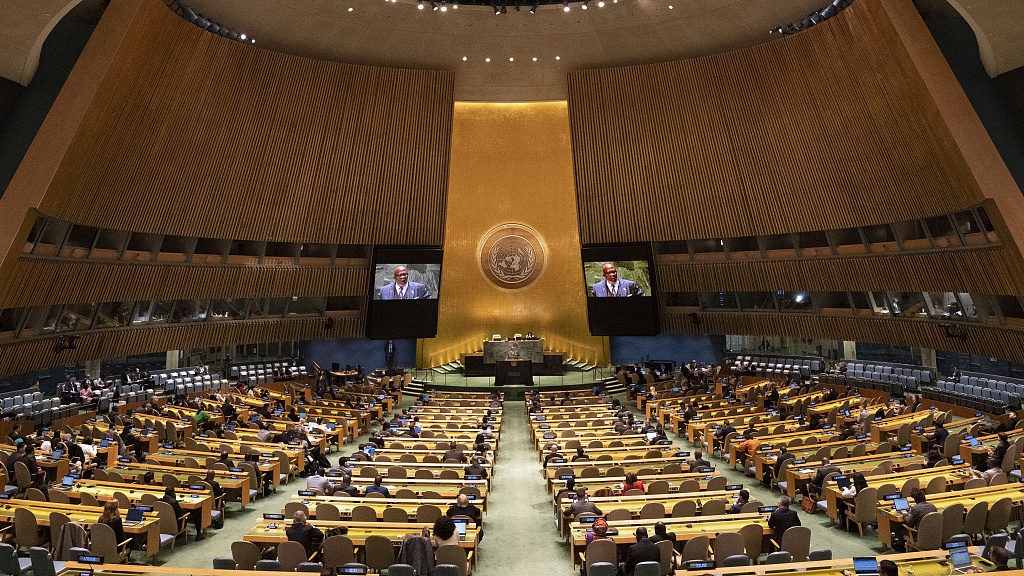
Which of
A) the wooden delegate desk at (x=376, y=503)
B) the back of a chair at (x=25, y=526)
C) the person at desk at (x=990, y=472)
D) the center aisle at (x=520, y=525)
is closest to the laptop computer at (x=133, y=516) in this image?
the back of a chair at (x=25, y=526)

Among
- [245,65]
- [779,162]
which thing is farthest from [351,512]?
[779,162]

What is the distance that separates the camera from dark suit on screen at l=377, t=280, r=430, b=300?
22234 mm

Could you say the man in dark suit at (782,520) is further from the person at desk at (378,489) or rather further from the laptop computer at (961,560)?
the person at desk at (378,489)

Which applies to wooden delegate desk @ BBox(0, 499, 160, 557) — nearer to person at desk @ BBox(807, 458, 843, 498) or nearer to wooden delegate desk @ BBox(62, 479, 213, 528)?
wooden delegate desk @ BBox(62, 479, 213, 528)

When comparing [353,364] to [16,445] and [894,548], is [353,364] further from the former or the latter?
[894,548]

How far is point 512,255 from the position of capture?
27141mm

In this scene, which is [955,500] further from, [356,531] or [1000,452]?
[356,531]

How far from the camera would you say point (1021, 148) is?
523 inches

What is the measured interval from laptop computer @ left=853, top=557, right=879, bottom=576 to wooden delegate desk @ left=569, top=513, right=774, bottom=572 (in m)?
1.79

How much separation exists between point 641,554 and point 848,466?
18.9 feet

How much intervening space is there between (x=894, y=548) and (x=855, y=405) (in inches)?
365

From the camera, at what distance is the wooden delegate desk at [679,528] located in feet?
23.8

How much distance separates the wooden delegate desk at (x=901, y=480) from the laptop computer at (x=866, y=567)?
11.9 ft

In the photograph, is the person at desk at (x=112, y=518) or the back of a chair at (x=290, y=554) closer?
the back of a chair at (x=290, y=554)
